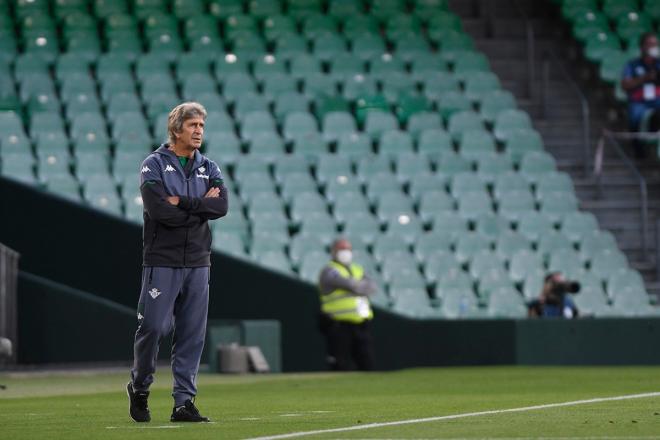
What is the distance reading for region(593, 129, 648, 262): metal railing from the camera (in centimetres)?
2127

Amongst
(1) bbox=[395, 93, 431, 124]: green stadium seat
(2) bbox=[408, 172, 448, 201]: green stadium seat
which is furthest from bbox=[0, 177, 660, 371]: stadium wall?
(1) bbox=[395, 93, 431, 124]: green stadium seat

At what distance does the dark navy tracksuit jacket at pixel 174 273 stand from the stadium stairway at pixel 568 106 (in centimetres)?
1307

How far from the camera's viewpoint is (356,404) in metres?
11.0

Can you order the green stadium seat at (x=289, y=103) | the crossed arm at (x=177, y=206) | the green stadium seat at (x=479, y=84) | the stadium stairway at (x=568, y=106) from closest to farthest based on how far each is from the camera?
the crossed arm at (x=177, y=206)
the stadium stairway at (x=568, y=106)
the green stadium seat at (x=289, y=103)
the green stadium seat at (x=479, y=84)

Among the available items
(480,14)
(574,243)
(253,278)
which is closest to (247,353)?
(253,278)

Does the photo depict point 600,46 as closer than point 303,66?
No

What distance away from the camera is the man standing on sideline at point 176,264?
8.83 m

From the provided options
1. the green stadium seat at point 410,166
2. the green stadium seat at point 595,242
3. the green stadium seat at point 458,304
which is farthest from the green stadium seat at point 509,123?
the green stadium seat at point 458,304

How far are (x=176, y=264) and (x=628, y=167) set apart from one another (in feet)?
49.6

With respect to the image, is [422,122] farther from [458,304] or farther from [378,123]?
[458,304]

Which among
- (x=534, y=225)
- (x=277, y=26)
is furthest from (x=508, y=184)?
(x=277, y=26)

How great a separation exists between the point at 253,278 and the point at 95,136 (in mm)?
3823

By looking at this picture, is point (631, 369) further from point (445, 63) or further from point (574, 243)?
point (445, 63)

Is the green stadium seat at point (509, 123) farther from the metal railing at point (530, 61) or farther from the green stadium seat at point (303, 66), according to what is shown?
the green stadium seat at point (303, 66)
